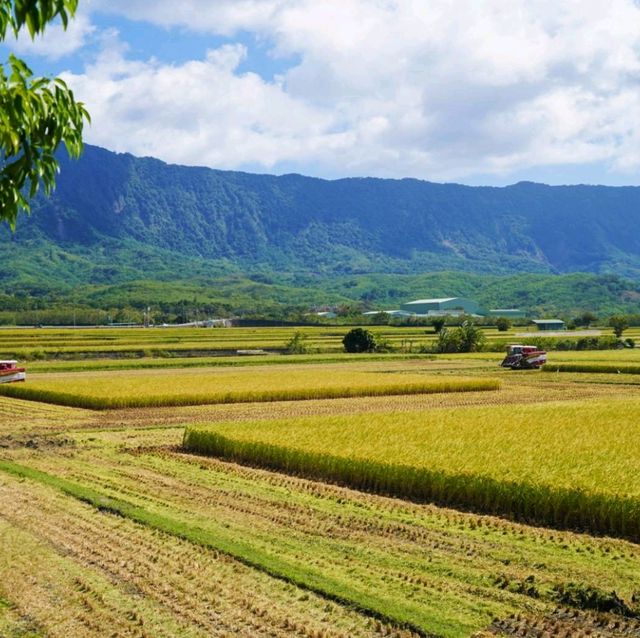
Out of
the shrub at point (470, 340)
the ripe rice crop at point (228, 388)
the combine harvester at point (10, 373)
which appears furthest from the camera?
the shrub at point (470, 340)

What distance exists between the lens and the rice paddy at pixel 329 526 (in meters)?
10.4

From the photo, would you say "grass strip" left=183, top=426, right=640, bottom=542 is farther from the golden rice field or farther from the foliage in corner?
the golden rice field

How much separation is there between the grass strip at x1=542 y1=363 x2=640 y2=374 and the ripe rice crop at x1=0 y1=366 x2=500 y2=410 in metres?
13.4

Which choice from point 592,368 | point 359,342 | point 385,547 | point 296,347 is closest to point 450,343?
point 359,342

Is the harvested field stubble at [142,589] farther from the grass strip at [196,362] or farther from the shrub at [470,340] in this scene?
the shrub at [470,340]

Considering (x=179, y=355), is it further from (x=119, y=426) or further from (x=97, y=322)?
(x=97, y=322)

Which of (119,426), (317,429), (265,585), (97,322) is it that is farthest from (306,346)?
(97,322)

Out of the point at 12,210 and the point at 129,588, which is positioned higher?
the point at 12,210

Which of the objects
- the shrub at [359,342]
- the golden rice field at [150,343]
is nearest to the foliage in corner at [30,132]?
the golden rice field at [150,343]

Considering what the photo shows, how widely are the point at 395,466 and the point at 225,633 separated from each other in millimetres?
8486

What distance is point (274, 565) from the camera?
40.0 feet

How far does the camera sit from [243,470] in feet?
67.8

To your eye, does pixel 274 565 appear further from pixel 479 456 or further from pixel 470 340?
pixel 470 340

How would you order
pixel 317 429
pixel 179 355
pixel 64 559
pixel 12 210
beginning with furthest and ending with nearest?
pixel 179 355, pixel 317 429, pixel 64 559, pixel 12 210
